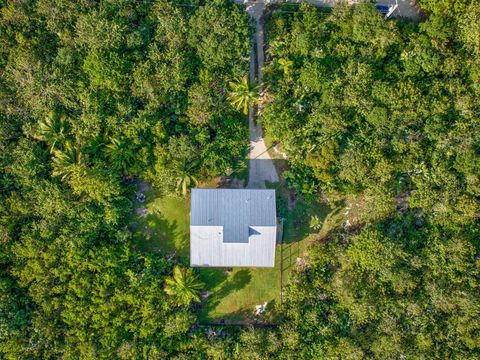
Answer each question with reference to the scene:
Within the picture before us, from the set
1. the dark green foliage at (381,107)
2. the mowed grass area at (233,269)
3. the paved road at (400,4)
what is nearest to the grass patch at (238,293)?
the mowed grass area at (233,269)

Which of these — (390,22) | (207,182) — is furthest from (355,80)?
(207,182)

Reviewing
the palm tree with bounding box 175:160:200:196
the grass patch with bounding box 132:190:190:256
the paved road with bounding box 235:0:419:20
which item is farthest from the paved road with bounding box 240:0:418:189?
the grass patch with bounding box 132:190:190:256

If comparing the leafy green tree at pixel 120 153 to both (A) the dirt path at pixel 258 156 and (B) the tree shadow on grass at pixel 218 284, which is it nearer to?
(A) the dirt path at pixel 258 156

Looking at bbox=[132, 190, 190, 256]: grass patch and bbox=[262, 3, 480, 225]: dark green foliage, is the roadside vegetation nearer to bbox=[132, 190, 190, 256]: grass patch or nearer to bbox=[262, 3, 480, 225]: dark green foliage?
bbox=[262, 3, 480, 225]: dark green foliage

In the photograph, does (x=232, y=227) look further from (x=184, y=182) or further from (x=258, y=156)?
(x=258, y=156)

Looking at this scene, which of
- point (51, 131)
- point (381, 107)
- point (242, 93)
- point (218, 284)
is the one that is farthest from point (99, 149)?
point (381, 107)
